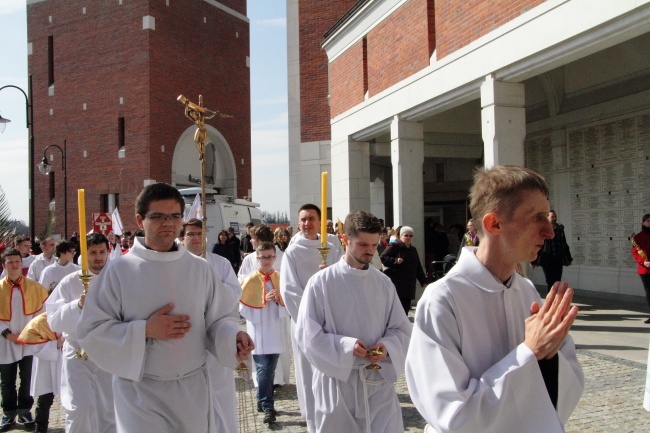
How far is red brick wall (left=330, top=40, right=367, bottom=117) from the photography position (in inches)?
679

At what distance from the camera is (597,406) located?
255 inches

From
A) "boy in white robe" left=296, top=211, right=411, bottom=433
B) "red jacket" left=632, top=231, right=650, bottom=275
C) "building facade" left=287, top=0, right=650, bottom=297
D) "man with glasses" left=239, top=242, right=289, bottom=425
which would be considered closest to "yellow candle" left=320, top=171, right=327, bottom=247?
"boy in white robe" left=296, top=211, right=411, bottom=433

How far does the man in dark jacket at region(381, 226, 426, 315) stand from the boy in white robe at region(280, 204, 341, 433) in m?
3.04

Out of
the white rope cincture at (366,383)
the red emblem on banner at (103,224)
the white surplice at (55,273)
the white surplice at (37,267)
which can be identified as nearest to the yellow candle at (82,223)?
the white rope cincture at (366,383)

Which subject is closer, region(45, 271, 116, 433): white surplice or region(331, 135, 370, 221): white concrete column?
region(45, 271, 116, 433): white surplice

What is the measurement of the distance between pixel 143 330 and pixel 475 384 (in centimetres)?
209

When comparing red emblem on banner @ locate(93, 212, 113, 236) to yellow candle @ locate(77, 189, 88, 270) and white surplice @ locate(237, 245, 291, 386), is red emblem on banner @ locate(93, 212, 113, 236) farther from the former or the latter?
yellow candle @ locate(77, 189, 88, 270)

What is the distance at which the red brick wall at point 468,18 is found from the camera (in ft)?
34.8

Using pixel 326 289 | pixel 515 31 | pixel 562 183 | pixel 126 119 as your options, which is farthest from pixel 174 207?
pixel 126 119

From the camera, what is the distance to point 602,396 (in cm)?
680

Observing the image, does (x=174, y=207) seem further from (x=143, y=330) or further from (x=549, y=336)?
(x=549, y=336)

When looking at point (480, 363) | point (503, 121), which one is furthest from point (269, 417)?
point (503, 121)

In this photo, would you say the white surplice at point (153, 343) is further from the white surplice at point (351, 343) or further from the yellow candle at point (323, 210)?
the yellow candle at point (323, 210)

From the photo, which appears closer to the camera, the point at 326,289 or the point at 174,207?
the point at 174,207
